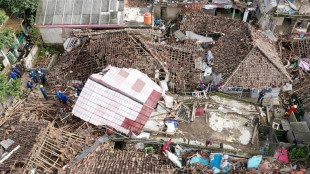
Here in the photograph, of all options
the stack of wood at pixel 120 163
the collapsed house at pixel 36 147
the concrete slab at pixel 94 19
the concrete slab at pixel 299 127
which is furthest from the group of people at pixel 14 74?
the concrete slab at pixel 299 127

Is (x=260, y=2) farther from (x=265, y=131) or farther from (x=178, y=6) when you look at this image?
(x=265, y=131)

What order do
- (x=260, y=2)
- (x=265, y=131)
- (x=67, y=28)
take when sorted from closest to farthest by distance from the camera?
(x=265, y=131)
(x=67, y=28)
(x=260, y=2)

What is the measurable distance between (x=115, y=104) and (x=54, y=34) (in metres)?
14.0

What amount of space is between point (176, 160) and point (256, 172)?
5546 mm

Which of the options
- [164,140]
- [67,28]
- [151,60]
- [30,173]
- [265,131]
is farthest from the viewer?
[67,28]

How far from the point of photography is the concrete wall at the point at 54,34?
28906 mm

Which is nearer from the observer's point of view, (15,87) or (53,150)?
(53,150)

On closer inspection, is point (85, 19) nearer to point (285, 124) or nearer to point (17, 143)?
point (17, 143)

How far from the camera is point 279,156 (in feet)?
66.0

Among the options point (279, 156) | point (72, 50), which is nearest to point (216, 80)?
point (279, 156)

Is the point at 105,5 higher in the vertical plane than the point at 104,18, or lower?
→ higher

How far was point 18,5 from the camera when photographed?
28.1m

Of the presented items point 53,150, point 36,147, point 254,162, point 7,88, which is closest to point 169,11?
point 7,88

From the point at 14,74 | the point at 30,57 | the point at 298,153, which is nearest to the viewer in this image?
the point at 298,153
